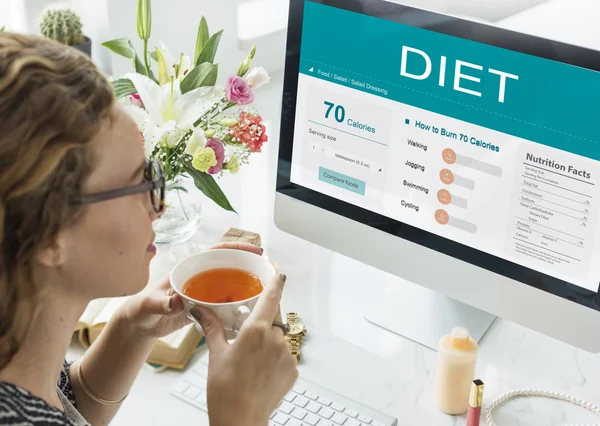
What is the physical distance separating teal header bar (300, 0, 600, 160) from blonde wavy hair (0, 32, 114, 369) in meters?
0.46

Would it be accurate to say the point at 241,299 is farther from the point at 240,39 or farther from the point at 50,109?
the point at 240,39

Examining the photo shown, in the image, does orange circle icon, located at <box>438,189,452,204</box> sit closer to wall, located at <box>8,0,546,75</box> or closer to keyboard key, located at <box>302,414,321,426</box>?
keyboard key, located at <box>302,414,321,426</box>

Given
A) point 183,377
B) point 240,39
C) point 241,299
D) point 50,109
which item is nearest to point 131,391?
point 183,377

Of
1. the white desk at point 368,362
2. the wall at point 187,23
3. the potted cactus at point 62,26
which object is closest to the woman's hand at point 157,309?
the white desk at point 368,362

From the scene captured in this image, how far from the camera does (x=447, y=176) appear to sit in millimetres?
1155

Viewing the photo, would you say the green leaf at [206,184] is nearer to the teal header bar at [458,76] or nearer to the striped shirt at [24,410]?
the teal header bar at [458,76]

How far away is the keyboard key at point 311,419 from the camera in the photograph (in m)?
1.13

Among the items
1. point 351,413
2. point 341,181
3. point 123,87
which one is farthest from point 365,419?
point 123,87

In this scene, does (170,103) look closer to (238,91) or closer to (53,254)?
(238,91)

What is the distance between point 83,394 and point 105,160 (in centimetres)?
43

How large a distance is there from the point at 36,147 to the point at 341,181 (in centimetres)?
61

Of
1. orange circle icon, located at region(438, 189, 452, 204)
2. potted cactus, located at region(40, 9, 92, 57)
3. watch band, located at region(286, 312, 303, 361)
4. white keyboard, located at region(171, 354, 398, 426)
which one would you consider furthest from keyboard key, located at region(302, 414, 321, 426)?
potted cactus, located at region(40, 9, 92, 57)

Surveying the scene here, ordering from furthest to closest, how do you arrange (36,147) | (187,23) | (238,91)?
(187,23), (238,91), (36,147)

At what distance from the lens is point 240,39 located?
8.39 ft
